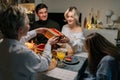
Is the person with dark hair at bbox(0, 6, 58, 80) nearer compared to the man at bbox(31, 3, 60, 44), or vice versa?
the person with dark hair at bbox(0, 6, 58, 80)

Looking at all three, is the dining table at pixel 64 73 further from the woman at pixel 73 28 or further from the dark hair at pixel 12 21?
the woman at pixel 73 28

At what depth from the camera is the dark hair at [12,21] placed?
3.26 feet

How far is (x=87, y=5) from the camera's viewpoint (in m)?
3.82

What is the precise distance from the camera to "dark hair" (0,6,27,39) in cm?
99

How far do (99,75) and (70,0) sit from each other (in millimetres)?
2890

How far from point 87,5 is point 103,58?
8.67 ft

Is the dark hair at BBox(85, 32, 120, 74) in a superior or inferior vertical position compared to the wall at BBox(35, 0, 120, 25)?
inferior

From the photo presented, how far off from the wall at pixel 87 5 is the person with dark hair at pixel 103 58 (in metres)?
2.41

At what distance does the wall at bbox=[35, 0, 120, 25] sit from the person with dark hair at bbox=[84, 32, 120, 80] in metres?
2.41

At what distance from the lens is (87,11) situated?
385 cm

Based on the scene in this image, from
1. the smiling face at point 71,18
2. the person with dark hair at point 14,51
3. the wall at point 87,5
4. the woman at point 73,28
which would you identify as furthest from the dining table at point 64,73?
the wall at point 87,5

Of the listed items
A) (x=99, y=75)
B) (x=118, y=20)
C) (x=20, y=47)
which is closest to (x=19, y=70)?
(x=20, y=47)

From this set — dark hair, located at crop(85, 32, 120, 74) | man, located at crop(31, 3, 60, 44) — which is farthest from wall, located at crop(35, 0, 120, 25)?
dark hair, located at crop(85, 32, 120, 74)

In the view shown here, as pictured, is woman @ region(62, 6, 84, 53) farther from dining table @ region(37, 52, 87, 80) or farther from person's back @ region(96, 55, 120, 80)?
person's back @ region(96, 55, 120, 80)
